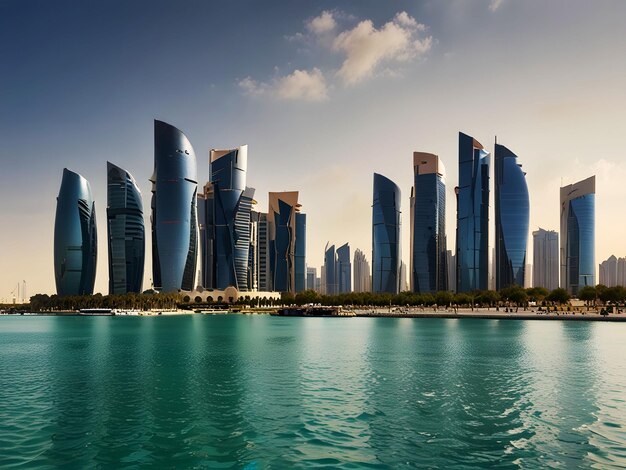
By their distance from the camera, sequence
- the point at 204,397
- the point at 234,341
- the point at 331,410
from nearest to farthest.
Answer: the point at 331,410, the point at 204,397, the point at 234,341

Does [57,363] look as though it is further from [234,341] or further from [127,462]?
[127,462]

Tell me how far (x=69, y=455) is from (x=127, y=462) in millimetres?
3501

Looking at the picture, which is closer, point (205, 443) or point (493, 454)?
point (493, 454)

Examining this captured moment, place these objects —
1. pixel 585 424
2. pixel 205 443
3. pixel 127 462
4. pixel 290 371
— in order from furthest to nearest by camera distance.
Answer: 1. pixel 290 371
2. pixel 585 424
3. pixel 205 443
4. pixel 127 462

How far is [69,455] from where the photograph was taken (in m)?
26.9

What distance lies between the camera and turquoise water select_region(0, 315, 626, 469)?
26719 mm

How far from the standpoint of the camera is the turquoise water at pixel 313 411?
26719 millimetres

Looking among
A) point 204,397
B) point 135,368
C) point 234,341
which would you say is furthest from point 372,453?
point 234,341

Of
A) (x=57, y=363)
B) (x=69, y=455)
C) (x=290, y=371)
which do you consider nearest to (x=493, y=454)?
(x=69, y=455)

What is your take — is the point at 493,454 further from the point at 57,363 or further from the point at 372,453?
the point at 57,363

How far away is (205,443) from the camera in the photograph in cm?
2900

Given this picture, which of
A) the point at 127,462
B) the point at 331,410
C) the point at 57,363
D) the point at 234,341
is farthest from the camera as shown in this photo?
the point at 234,341

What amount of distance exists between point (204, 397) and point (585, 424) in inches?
1043

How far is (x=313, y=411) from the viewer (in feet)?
118
